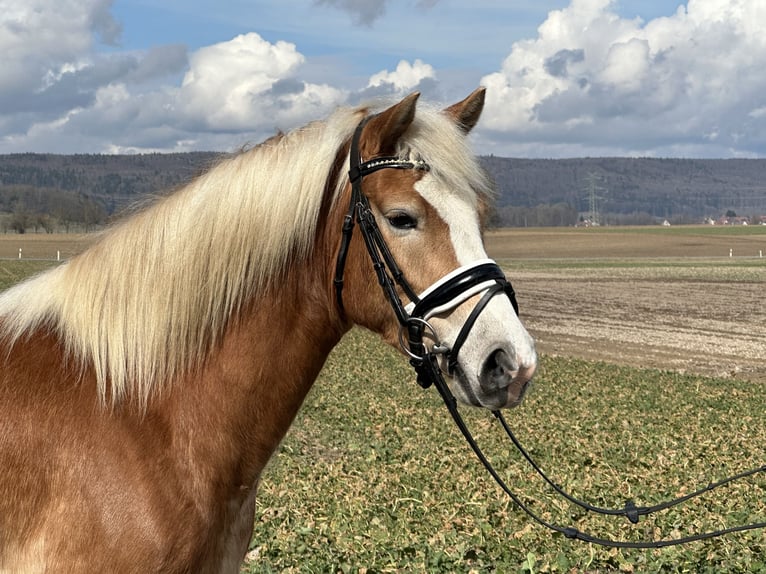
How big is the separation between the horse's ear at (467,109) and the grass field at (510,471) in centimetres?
111

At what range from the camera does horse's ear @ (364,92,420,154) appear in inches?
111

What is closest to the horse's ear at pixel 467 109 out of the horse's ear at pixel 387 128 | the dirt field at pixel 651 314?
the horse's ear at pixel 387 128

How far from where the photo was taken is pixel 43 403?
273 cm

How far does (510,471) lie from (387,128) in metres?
7.31

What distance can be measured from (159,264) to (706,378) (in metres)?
17.5

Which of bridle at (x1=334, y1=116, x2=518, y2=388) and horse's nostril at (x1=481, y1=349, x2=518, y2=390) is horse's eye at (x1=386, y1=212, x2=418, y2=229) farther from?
horse's nostril at (x1=481, y1=349, x2=518, y2=390)

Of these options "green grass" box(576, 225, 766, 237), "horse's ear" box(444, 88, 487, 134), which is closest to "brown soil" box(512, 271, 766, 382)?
"horse's ear" box(444, 88, 487, 134)

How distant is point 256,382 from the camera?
114 inches

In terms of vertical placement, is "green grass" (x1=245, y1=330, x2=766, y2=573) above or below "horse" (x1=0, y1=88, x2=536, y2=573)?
below

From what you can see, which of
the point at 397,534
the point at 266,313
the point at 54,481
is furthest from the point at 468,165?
the point at 397,534

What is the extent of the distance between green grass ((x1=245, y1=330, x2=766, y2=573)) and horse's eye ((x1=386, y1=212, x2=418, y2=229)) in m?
3.26

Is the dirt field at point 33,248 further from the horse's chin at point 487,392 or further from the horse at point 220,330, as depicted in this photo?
the horse's chin at point 487,392

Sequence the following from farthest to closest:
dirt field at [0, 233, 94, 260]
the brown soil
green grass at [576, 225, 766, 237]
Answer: green grass at [576, 225, 766, 237] < dirt field at [0, 233, 94, 260] < the brown soil

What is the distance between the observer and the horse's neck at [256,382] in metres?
2.85
